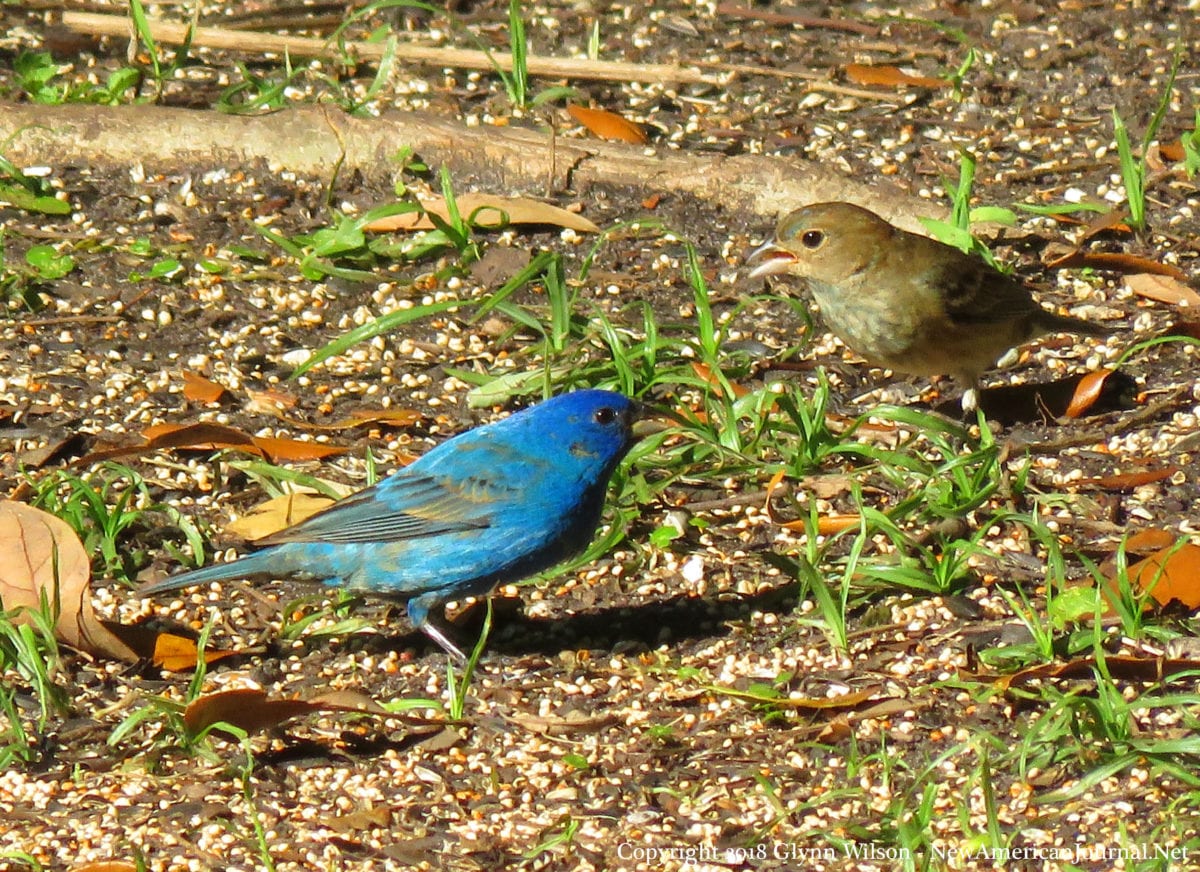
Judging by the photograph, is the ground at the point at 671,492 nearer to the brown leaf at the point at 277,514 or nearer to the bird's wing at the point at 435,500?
the brown leaf at the point at 277,514

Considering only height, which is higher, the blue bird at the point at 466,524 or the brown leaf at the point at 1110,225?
the brown leaf at the point at 1110,225

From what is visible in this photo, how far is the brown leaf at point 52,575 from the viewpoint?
425 cm

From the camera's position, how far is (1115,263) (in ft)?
19.8

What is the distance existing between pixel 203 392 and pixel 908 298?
233 centimetres

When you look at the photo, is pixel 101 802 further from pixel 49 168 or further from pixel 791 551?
pixel 49 168

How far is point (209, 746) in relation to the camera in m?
3.91

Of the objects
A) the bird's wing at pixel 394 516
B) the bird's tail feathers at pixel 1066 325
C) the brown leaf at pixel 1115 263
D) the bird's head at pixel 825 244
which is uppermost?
the bird's head at pixel 825 244

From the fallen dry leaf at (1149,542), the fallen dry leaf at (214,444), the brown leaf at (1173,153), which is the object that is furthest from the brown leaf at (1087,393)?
the fallen dry leaf at (214,444)

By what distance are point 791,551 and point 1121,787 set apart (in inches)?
52.5

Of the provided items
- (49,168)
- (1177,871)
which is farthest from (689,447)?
(49,168)

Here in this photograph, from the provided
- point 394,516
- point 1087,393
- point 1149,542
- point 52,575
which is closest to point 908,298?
point 1087,393

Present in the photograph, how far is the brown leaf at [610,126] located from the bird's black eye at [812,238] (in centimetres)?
144

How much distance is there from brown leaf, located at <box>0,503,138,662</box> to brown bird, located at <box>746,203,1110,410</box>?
2.52 meters

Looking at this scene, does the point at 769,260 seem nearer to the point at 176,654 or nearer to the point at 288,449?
the point at 288,449
